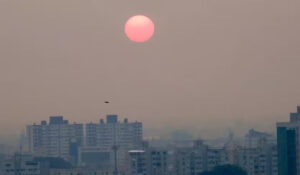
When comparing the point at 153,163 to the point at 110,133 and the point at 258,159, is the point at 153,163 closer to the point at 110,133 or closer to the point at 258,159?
the point at 258,159

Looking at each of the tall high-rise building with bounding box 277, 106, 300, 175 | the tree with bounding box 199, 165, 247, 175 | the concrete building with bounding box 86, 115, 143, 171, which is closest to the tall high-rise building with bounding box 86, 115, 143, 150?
the concrete building with bounding box 86, 115, 143, 171

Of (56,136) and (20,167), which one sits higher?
(56,136)

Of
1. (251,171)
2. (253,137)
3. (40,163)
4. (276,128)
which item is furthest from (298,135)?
(40,163)

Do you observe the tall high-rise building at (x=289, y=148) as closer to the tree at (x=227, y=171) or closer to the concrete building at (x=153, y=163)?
the tree at (x=227, y=171)

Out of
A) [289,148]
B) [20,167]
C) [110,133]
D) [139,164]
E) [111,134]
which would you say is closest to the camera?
[289,148]

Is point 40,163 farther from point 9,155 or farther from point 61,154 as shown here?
point 61,154

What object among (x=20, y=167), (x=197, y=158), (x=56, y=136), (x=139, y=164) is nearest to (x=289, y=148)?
(x=139, y=164)

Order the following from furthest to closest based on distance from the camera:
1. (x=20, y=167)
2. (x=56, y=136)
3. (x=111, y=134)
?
(x=111, y=134), (x=56, y=136), (x=20, y=167)

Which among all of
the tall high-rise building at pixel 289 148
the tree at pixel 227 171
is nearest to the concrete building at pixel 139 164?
the tree at pixel 227 171
